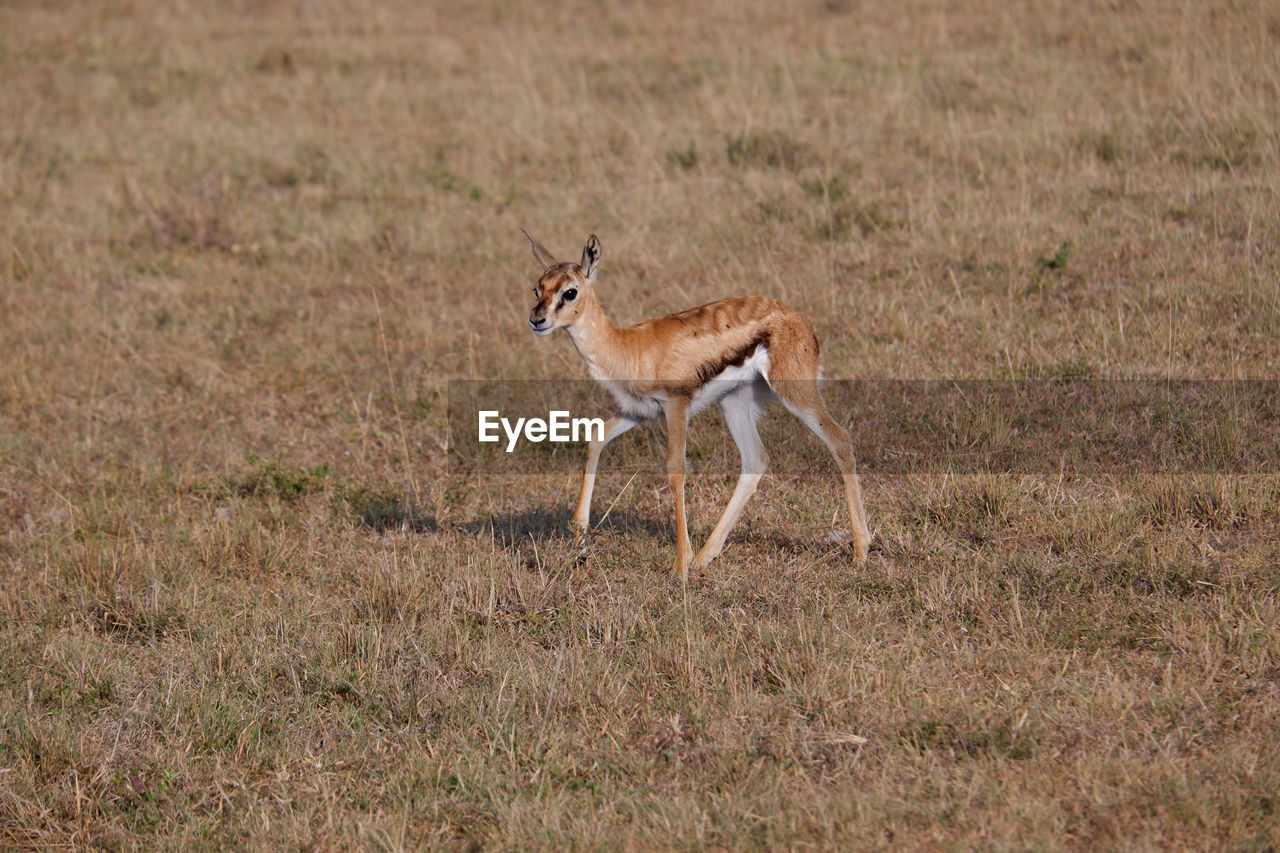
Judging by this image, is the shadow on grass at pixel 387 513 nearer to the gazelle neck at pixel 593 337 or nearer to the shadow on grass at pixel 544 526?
the shadow on grass at pixel 544 526

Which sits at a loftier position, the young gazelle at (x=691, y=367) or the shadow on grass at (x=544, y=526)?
the young gazelle at (x=691, y=367)

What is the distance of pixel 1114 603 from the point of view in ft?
19.4

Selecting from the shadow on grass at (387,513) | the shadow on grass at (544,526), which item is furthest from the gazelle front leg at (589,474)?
the shadow on grass at (387,513)

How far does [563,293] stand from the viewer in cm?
640

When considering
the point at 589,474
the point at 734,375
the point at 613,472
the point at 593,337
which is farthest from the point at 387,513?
the point at 734,375

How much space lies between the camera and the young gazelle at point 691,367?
662cm

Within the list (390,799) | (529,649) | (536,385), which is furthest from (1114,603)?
(536,385)

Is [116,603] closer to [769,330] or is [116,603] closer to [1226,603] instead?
[769,330]

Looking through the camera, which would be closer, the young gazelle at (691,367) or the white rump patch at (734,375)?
the young gazelle at (691,367)

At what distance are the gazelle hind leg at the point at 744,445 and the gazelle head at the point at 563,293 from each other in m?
1.05

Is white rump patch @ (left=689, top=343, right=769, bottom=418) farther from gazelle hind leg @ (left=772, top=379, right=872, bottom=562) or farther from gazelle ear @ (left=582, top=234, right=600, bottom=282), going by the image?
gazelle ear @ (left=582, top=234, right=600, bottom=282)

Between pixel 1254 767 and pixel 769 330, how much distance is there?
124 inches

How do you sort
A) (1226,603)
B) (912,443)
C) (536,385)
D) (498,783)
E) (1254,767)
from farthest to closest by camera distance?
(536,385)
(912,443)
(1226,603)
(498,783)
(1254,767)

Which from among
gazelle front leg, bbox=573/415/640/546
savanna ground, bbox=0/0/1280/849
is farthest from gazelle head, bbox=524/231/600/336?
savanna ground, bbox=0/0/1280/849
